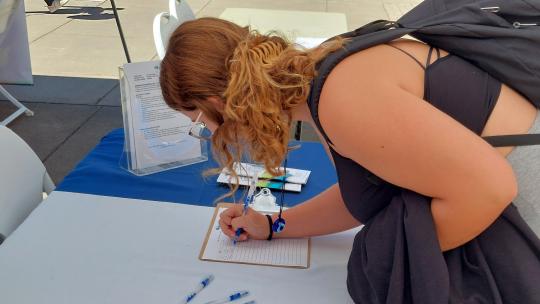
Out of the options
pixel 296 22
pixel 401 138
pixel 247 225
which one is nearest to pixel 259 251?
pixel 247 225

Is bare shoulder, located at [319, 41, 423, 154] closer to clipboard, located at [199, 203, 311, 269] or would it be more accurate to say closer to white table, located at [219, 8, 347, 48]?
clipboard, located at [199, 203, 311, 269]

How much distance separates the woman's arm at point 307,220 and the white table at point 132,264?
4cm

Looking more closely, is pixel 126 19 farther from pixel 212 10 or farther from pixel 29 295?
pixel 29 295

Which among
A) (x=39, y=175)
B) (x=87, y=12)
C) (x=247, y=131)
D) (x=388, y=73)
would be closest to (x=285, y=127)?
(x=247, y=131)

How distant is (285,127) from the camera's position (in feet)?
3.15

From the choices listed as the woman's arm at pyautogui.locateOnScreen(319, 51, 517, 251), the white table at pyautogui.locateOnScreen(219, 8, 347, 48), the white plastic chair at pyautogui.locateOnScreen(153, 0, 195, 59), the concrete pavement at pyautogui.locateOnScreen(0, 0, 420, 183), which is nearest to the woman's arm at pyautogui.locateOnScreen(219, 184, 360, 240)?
the woman's arm at pyautogui.locateOnScreen(319, 51, 517, 251)

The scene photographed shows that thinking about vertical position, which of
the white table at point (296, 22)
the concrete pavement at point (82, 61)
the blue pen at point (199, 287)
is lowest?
the concrete pavement at point (82, 61)

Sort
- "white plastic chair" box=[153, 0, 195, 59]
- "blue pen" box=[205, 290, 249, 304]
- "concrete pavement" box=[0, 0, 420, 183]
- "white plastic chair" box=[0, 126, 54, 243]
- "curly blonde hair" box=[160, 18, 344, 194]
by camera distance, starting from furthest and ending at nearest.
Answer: "concrete pavement" box=[0, 0, 420, 183], "white plastic chair" box=[153, 0, 195, 59], "white plastic chair" box=[0, 126, 54, 243], "blue pen" box=[205, 290, 249, 304], "curly blonde hair" box=[160, 18, 344, 194]

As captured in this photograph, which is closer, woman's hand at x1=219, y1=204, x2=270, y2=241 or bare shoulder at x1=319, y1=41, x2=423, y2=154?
bare shoulder at x1=319, y1=41, x2=423, y2=154

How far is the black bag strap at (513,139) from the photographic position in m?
0.82

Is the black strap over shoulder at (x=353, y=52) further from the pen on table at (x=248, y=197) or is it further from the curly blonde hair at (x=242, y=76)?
the pen on table at (x=248, y=197)

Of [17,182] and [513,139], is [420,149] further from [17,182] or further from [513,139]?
[17,182]

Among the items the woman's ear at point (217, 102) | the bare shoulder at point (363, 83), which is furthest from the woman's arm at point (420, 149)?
the woman's ear at point (217, 102)

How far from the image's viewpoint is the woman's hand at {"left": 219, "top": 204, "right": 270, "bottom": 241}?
1187 millimetres
